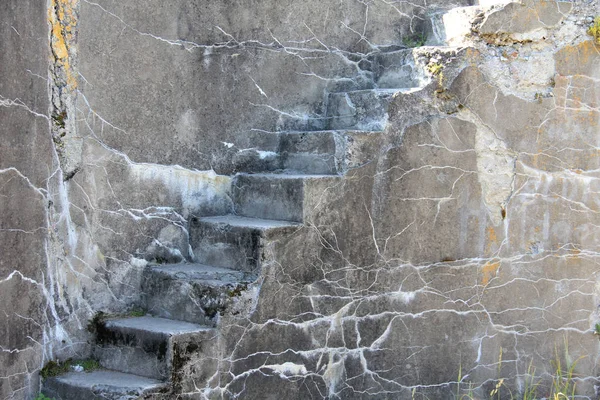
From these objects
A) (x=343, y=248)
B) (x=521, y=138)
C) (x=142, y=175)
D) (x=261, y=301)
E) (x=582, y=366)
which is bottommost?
(x=582, y=366)

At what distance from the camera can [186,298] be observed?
4.00 meters

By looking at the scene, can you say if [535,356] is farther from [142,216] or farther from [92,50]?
[92,50]

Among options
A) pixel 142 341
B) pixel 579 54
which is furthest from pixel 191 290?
pixel 579 54

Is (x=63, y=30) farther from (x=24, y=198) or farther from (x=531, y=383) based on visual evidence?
(x=531, y=383)

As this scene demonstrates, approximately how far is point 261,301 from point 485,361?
1447 mm

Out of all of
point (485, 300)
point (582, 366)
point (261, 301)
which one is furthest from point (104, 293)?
point (582, 366)

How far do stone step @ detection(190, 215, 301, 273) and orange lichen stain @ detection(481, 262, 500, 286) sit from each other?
3.91 feet

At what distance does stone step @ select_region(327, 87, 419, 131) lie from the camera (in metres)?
4.45

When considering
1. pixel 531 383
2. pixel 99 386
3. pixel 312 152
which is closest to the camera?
pixel 99 386

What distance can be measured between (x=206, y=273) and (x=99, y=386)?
28.7 inches

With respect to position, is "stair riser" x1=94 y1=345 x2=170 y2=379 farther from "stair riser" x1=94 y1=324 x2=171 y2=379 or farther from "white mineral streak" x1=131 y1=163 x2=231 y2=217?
"white mineral streak" x1=131 y1=163 x2=231 y2=217

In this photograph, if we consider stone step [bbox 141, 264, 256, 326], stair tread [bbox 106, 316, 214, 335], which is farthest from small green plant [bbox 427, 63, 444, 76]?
stair tread [bbox 106, 316, 214, 335]

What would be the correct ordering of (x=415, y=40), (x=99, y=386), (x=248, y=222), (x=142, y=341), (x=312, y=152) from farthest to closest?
(x=415, y=40) → (x=312, y=152) → (x=248, y=222) → (x=142, y=341) → (x=99, y=386)

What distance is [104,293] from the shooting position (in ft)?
13.6
